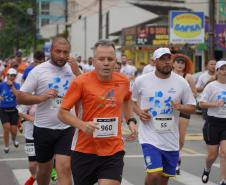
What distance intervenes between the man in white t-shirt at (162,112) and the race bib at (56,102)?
0.99 m

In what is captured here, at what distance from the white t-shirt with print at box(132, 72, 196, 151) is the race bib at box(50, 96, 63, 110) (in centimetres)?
104

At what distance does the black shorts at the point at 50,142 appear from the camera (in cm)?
695

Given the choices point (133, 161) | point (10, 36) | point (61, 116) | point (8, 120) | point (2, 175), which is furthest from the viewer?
point (10, 36)

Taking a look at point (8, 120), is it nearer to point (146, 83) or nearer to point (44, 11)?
point (146, 83)

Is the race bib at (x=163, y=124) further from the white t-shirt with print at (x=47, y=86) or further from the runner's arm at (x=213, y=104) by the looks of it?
the runner's arm at (x=213, y=104)

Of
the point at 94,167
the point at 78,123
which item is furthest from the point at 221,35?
the point at 78,123

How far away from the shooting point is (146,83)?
23.4 feet

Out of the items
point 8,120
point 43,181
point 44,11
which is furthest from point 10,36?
point 43,181

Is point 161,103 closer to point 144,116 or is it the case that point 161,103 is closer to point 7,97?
point 144,116

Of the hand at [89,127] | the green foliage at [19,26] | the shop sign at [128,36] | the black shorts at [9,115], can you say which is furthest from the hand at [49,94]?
the green foliage at [19,26]

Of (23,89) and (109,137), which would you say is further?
(23,89)

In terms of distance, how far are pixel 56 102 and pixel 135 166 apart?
385 centimetres

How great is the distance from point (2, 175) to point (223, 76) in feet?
13.4

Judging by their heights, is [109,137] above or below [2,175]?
above
